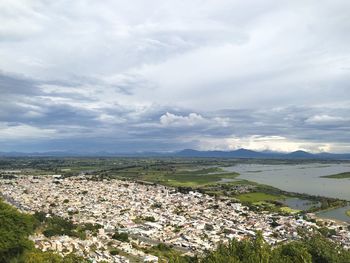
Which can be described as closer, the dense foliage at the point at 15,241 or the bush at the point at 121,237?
the dense foliage at the point at 15,241

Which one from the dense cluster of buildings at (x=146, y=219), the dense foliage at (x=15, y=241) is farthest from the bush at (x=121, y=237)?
the dense foliage at (x=15, y=241)

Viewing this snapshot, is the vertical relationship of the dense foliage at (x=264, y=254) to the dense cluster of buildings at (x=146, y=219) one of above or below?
above

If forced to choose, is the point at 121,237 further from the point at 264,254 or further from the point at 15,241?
the point at 264,254

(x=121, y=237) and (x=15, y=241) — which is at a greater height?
(x=15, y=241)

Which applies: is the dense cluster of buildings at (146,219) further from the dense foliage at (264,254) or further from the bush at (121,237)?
the dense foliage at (264,254)

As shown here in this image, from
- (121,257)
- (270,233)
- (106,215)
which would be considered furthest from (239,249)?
(106,215)

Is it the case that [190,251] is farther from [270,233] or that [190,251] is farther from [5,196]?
[5,196]

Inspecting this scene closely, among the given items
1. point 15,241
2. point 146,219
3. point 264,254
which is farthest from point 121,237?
point 264,254

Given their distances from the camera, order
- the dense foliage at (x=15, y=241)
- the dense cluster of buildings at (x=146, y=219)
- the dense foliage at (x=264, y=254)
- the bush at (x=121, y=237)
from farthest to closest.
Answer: the bush at (x=121, y=237)
the dense cluster of buildings at (x=146, y=219)
the dense foliage at (x=15, y=241)
the dense foliage at (x=264, y=254)

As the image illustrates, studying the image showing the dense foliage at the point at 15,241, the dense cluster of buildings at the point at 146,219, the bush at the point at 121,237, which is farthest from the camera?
the bush at the point at 121,237
